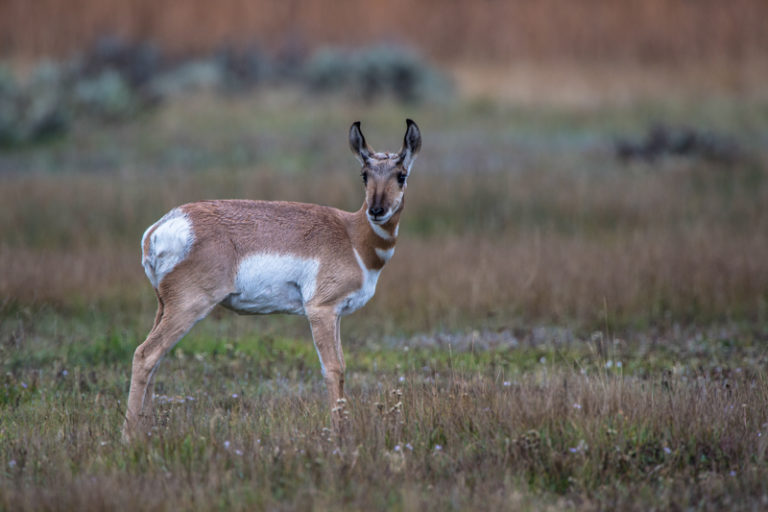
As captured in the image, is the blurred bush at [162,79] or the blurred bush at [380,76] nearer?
the blurred bush at [162,79]

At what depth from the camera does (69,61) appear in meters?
30.3

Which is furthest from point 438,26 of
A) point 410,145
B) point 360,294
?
point 360,294

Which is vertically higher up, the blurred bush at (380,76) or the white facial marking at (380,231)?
the blurred bush at (380,76)

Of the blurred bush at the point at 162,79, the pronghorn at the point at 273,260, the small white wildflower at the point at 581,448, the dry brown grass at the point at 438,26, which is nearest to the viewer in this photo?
the small white wildflower at the point at 581,448

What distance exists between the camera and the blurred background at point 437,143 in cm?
1118

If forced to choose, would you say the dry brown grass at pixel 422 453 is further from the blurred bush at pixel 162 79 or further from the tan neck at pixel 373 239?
the blurred bush at pixel 162 79

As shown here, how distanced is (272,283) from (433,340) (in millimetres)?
3393

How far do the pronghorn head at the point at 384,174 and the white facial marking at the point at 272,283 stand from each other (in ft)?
2.19

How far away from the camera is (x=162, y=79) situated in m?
30.1

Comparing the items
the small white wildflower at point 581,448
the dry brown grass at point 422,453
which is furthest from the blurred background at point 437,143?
the small white wildflower at point 581,448

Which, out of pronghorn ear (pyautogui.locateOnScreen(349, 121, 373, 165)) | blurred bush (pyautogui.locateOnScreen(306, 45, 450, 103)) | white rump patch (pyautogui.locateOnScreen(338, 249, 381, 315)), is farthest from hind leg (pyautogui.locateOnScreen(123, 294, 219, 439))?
blurred bush (pyautogui.locateOnScreen(306, 45, 450, 103))

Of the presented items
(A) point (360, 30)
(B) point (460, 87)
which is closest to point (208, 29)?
(A) point (360, 30)

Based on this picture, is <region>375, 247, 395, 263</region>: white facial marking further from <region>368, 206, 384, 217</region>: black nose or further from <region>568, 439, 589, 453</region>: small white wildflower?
<region>568, 439, 589, 453</region>: small white wildflower

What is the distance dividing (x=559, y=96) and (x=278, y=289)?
75.1ft
